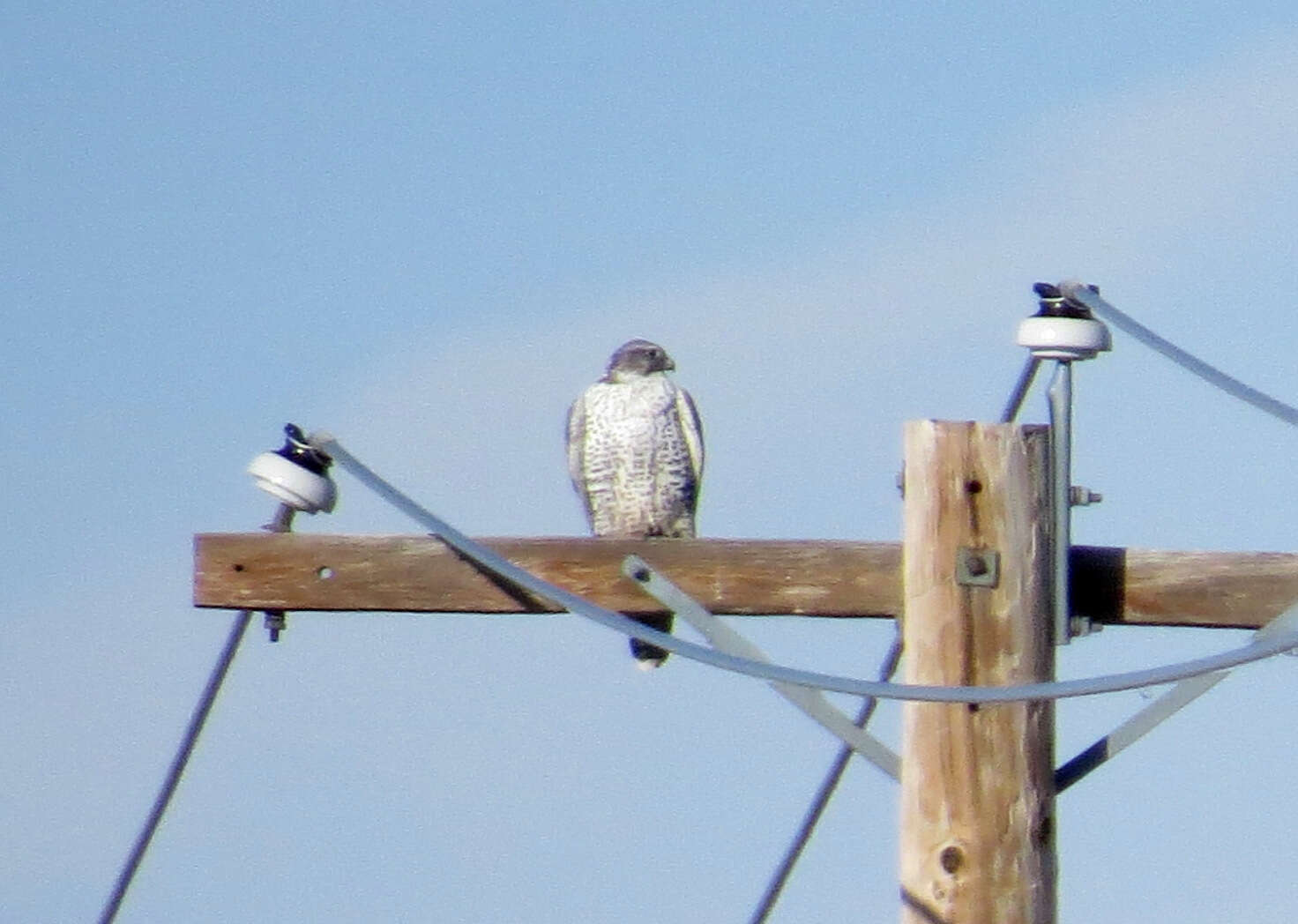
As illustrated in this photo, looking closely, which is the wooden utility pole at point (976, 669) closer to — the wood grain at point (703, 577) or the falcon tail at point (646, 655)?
the wood grain at point (703, 577)

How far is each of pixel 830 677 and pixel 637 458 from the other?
4.19 m

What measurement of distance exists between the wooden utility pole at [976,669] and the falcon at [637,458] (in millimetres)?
3745

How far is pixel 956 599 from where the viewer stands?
4.72 meters

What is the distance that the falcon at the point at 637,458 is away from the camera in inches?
336

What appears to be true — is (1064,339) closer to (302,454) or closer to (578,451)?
(302,454)

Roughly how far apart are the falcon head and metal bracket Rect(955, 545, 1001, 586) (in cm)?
423

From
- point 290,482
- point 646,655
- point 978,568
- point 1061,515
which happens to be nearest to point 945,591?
point 978,568

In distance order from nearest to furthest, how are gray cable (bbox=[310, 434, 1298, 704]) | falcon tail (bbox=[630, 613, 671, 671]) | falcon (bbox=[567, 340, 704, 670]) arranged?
gray cable (bbox=[310, 434, 1298, 704]) → falcon tail (bbox=[630, 613, 671, 671]) → falcon (bbox=[567, 340, 704, 670])

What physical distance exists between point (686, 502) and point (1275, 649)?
4374mm

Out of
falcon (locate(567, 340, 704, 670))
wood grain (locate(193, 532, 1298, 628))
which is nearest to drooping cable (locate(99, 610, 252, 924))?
wood grain (locate(193, 532, 1298, 628))

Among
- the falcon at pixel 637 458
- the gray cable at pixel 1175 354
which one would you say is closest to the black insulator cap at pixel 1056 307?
the gray cable at pixel 1175 354

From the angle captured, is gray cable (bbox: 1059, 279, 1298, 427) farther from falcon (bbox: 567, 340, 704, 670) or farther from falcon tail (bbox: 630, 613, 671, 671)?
falcon (bbox: 567, 340, 704, 670)

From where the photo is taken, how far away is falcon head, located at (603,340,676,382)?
8930mm

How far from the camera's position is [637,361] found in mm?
8969
